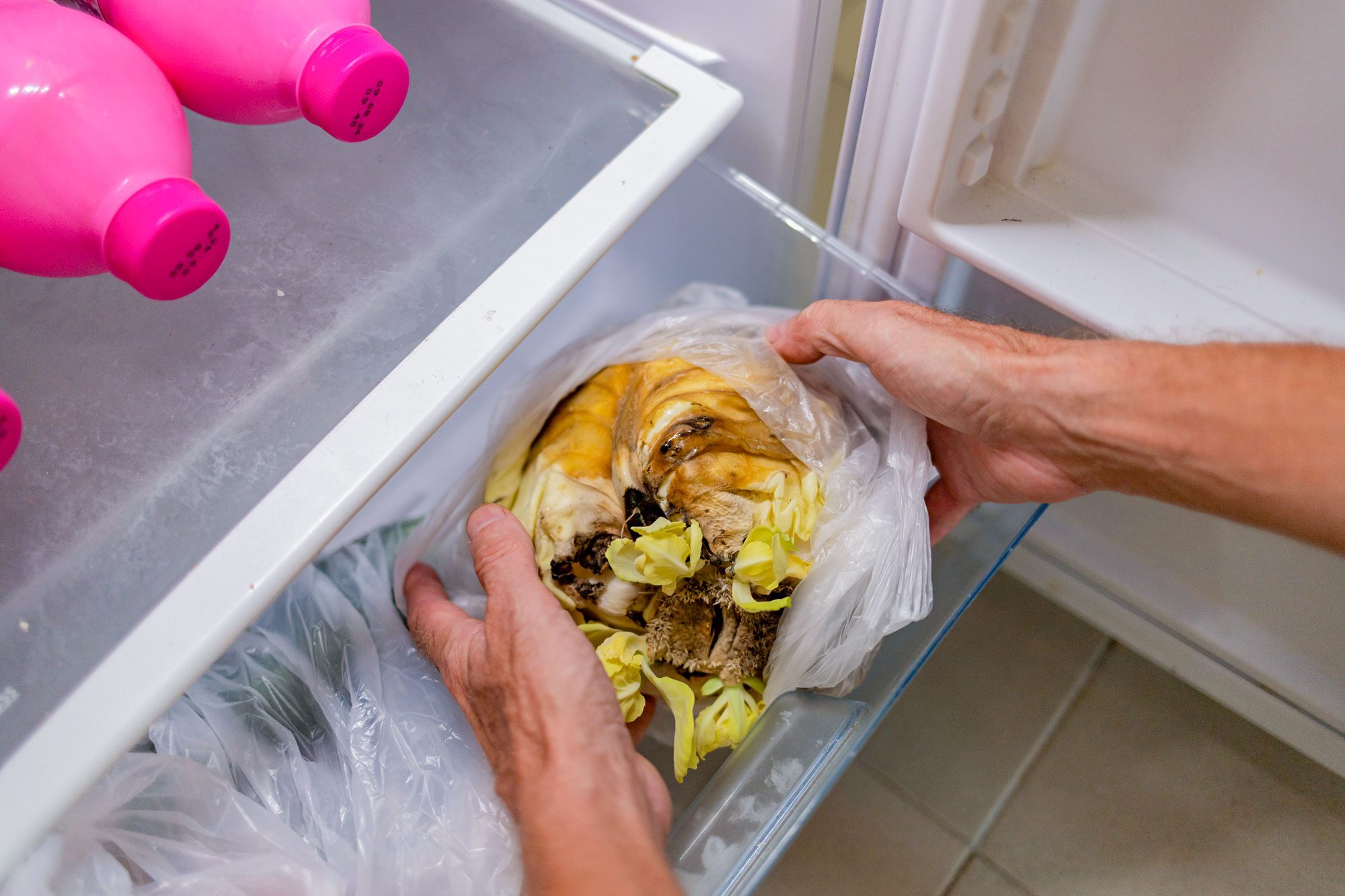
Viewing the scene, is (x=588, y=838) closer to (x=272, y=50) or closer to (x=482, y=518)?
(x=482, y=518)

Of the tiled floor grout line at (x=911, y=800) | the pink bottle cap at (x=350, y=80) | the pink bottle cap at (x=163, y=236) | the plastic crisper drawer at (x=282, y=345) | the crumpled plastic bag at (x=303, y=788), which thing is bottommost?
the tiled floor grout line at (x=911, y=800)

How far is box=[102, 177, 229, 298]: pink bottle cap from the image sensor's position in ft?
1.38

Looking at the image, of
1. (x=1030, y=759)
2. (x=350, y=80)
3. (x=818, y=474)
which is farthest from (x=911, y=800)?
(x=350, y=80)

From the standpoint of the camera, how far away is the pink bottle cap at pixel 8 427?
44 cm

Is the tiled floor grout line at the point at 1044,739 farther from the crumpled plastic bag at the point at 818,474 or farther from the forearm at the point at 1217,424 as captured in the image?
the forearm at the point at 1217,424

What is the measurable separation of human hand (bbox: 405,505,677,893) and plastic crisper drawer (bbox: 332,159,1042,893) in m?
Result: 0.09

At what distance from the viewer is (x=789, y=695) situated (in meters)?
0.63

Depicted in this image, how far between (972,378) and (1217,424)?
0.13 m

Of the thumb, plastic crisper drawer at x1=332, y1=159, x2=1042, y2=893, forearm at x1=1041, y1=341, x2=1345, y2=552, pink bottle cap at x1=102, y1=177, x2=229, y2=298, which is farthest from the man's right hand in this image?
pink bottle cap at x1=102, y1=177, x2=229, y2=298

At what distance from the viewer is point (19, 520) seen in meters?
0.50

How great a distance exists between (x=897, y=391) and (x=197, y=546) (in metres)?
0.43

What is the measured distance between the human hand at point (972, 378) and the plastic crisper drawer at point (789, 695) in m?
0.08

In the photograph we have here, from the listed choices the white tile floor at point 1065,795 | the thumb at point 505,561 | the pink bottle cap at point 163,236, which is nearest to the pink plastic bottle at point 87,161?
the pink bottle cap at point 163,236

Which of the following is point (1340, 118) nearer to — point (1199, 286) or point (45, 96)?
point (1199, 286)
